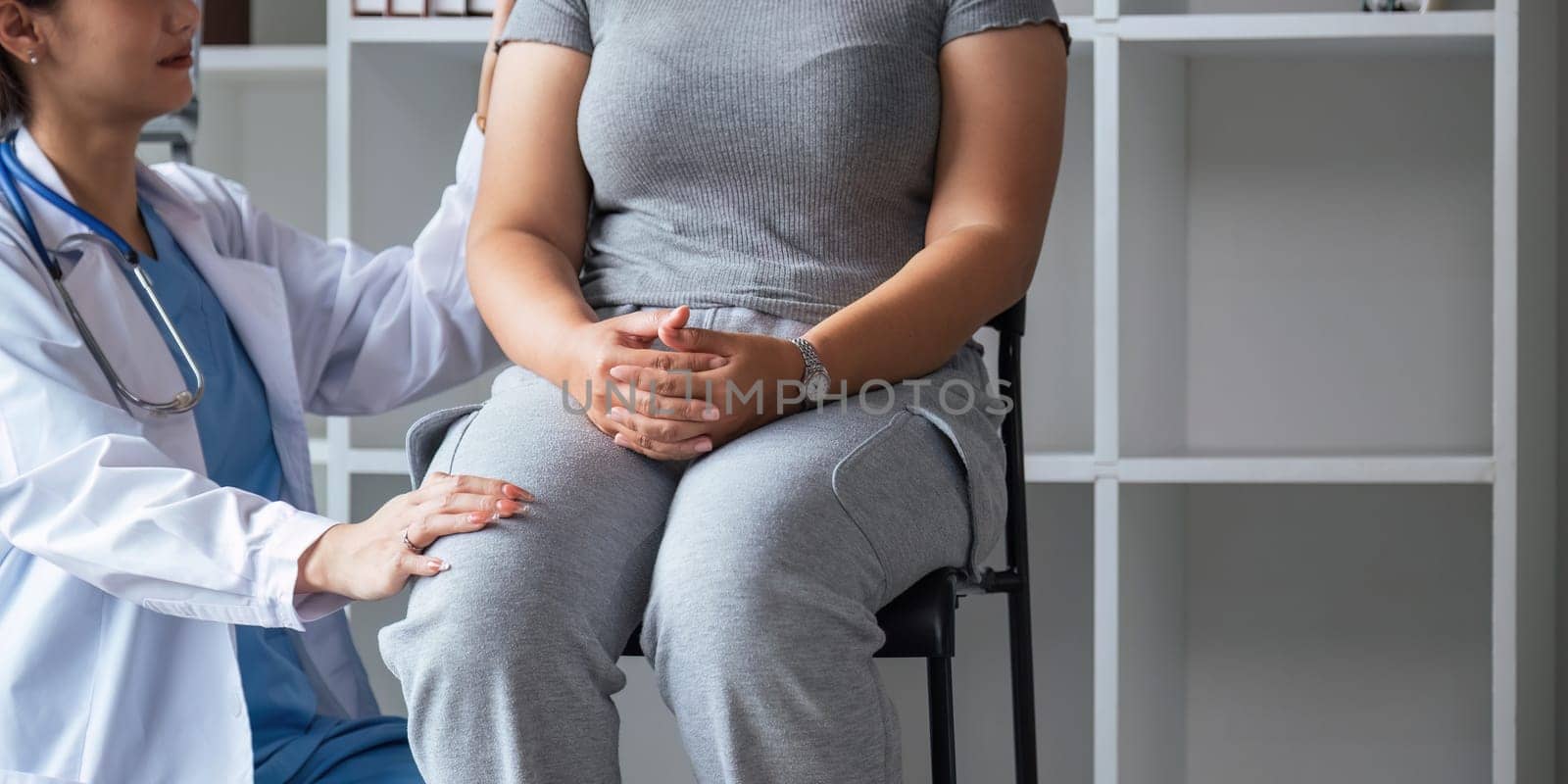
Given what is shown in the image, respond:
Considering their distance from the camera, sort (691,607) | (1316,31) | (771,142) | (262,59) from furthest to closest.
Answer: (262,59) → (1316,31) → (771,142) → (691,607)

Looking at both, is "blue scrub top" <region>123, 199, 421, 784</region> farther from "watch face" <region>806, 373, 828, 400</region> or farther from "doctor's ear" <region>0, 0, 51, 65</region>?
"watch face" <region>806, 373, 828, 400</region>

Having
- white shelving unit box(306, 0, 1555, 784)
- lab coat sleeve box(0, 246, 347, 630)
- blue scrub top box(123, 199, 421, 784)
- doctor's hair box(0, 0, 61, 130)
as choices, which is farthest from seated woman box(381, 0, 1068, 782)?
white shelving unit box(306, 0, 1555, 784)

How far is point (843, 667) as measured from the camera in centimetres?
84

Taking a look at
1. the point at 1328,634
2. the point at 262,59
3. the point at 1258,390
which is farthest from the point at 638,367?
the point at 1328,634

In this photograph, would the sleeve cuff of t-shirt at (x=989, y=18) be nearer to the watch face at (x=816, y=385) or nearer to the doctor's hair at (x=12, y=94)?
the watch face at (x=816, y=385)

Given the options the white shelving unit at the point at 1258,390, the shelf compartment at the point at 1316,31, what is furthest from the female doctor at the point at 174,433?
the shelf compartment at the point at 1316,31

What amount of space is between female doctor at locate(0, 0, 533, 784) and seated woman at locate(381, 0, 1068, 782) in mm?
86

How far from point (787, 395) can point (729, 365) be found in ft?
0.20

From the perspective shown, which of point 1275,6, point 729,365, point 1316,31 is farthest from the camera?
point 1275,6

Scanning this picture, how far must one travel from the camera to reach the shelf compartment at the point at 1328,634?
1.98 m

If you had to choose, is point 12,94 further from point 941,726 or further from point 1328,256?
point 1328,256

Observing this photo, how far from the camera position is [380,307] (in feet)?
4.58

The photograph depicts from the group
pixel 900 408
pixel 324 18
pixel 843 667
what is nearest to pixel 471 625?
pixel 843 667

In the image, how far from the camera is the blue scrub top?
3.77ft
